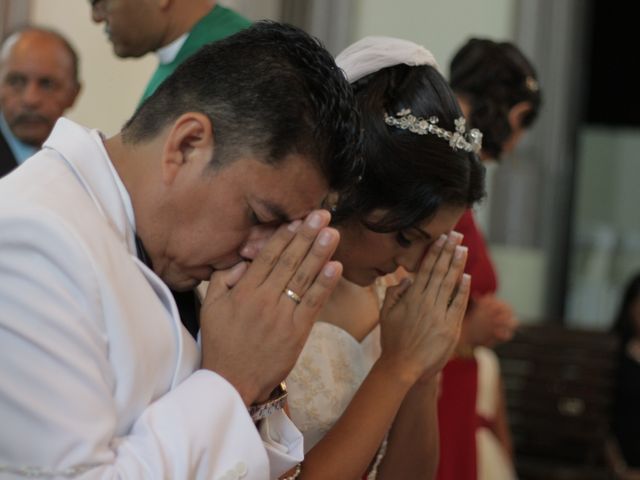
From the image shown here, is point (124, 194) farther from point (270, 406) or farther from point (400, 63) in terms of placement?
point (400, 63)

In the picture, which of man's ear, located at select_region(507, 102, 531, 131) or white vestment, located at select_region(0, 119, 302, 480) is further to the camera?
man's ear, located at select_region(507, 102, 531, 131)

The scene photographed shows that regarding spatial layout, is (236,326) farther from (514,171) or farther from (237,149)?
A: (514,171)

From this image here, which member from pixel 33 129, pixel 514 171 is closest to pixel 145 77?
pixel 33 129

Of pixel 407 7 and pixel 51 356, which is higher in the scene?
pixel 51 356

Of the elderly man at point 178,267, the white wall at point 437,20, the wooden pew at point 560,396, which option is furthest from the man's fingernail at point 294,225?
the wooden pew at point 560,396

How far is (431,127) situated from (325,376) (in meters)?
0.55

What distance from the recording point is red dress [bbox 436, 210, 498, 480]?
3758mm

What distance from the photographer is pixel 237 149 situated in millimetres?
1779

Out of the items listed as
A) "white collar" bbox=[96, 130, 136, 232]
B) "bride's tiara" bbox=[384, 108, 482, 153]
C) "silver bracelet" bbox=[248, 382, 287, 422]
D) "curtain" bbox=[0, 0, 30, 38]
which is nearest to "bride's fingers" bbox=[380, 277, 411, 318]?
"bride's tiara" bbox=[384, 108, 482, 153]

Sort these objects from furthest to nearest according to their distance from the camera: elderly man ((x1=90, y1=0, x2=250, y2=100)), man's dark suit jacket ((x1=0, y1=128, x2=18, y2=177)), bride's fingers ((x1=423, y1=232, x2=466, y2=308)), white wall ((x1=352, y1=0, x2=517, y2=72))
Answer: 1. white wall ((x1=352, y1=0, x2=517, y2=72))
2. man's dark suit jacket ((x1=0, y1=128, x2=18, y2=177))
3. elderly man ((x1=90, y1=0, x2=250, y2=100))
4. bride's fingers ((x1=423, y1=232, x2=466, y2=308))

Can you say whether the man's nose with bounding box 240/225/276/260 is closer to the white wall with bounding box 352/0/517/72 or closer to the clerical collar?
the clerical collar

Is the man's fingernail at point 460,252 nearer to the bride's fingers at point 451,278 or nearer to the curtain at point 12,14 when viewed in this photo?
the bride's fingers at point 451,278

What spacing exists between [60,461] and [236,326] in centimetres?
35

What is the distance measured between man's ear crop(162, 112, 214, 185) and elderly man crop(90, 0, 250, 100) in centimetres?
120
